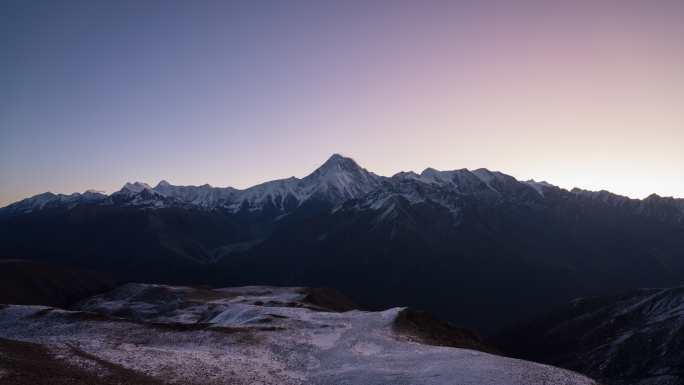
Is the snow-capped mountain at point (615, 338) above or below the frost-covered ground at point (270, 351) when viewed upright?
below

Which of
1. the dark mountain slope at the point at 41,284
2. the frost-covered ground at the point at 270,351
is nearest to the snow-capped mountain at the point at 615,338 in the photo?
the frost-covered ground at the point at 270,351

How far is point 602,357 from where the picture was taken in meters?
126

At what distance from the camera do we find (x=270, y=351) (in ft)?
160

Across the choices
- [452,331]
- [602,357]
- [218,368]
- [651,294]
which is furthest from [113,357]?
[651,294]

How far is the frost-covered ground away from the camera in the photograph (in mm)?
37312

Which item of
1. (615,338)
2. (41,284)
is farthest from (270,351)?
(41,284)

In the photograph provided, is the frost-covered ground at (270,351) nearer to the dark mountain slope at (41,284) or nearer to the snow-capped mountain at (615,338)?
the snow-capped mountain at (615,338)

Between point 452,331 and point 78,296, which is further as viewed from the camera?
point 78,296

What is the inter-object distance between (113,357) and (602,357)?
425 feet

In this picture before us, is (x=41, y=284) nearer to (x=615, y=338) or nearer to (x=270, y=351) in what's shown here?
(x=270, y=351)

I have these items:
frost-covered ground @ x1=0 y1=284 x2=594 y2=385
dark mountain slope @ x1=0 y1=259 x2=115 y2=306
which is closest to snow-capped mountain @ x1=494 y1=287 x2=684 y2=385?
frost-covered ground @ x1=0 y1=284 x2=594 y2=385

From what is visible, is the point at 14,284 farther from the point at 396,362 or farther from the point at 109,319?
the point at 396,362

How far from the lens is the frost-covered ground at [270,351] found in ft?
122

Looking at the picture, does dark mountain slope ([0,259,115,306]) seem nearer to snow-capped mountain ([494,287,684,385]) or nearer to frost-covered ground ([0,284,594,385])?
frost-covered ground ([0,284,594,385])
